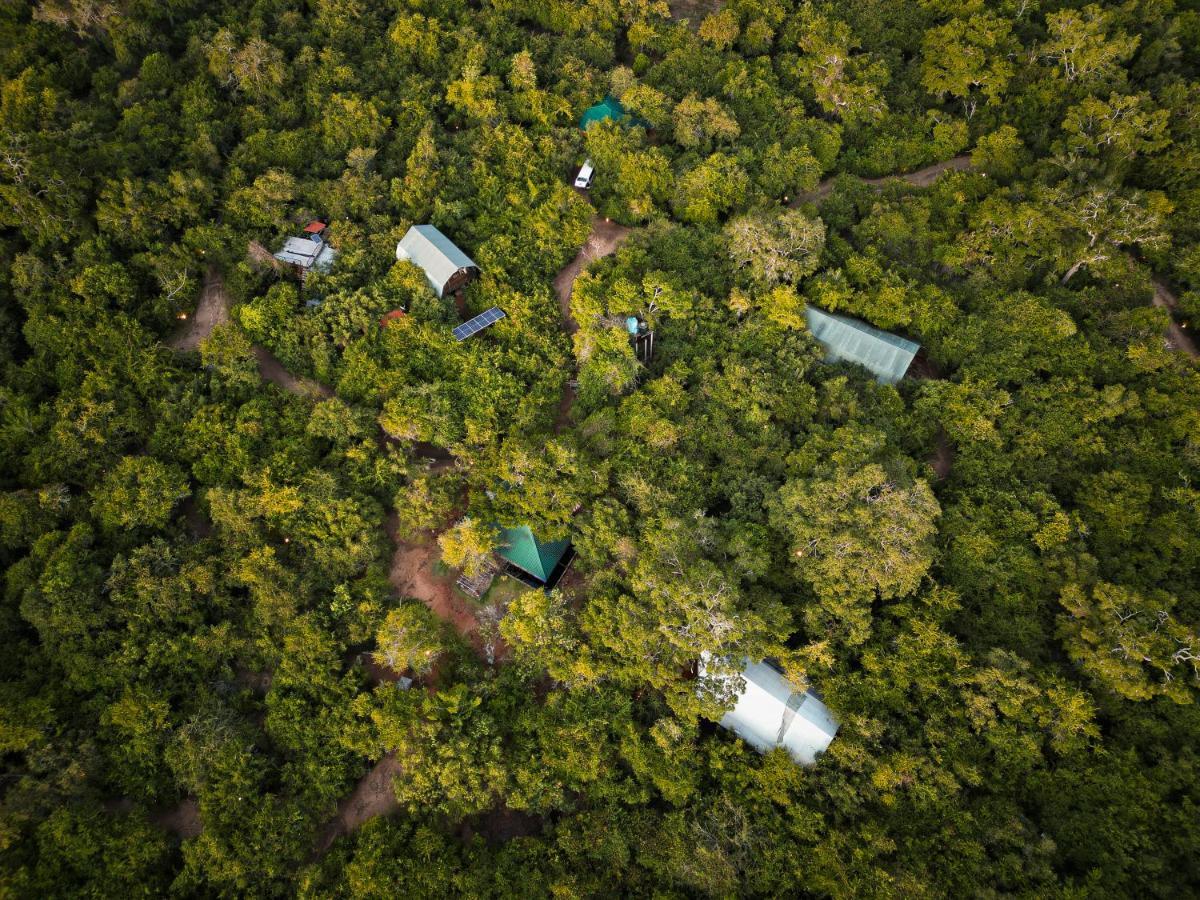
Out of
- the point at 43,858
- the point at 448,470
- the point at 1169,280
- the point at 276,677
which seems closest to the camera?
the point at 43,858

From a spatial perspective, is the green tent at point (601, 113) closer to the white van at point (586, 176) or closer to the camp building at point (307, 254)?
the white van at point (586, 176)

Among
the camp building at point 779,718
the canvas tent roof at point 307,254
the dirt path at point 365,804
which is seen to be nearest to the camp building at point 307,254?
the canvas tent roof at point 307,254

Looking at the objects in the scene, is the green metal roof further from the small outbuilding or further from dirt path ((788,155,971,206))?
dirt path ((788,155,971,206))

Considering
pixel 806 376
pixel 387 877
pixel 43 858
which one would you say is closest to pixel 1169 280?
pixel 806 376

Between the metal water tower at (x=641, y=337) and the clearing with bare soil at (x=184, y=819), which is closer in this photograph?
the clearing with bare soil at (x=184, y=819)

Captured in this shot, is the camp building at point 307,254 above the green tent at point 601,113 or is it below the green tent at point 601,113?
below

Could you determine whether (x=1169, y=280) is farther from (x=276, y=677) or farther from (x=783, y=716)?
(x=276, y=677)

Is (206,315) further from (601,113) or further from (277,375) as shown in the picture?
(601,113)
